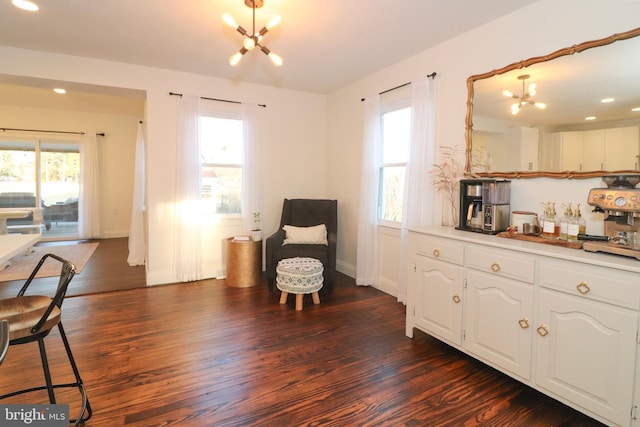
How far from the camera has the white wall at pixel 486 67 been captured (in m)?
2.08

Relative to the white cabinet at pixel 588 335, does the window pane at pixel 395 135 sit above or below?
above

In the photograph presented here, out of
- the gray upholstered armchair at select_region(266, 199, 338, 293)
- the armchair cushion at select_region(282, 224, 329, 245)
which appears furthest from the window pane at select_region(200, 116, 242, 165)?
the armchair cushion at select_region(282, 224, 329, 245)

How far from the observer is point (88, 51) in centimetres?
337

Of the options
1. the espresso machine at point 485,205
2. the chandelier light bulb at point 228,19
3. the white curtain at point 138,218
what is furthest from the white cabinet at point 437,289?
the white curtain at point 138,218

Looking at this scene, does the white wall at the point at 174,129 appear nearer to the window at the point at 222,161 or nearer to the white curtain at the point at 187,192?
the white curtain at the point at 187,192

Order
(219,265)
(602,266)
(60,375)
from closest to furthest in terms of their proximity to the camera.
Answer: (602,266)
(60,375)
(219,265)

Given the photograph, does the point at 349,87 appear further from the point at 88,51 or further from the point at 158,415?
the point at 158,415

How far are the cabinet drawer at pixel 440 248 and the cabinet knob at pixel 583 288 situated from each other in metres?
0.68

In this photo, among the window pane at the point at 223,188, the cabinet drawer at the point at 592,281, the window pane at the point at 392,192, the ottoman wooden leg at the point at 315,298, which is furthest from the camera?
the window pane at the point at 223,188

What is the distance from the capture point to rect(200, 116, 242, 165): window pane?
4.23 meters

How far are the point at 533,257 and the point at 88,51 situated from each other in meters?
4.32

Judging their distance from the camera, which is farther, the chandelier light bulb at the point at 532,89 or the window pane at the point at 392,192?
the window pane at the point at 392,192

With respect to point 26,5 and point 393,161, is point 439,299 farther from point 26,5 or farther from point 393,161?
point 26,5

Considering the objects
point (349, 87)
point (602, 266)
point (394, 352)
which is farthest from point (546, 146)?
point (349, 87)
